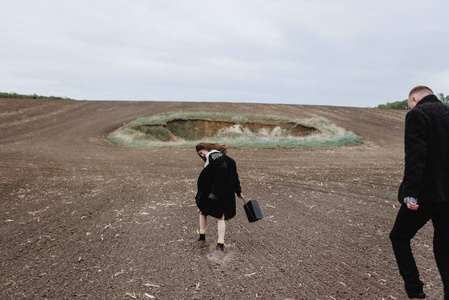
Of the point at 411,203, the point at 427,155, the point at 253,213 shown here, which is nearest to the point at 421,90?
the point at 427,155

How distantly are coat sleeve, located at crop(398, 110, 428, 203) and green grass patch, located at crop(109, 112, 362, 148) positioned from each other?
1801 centimetres

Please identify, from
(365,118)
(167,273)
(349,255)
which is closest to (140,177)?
(167,273)

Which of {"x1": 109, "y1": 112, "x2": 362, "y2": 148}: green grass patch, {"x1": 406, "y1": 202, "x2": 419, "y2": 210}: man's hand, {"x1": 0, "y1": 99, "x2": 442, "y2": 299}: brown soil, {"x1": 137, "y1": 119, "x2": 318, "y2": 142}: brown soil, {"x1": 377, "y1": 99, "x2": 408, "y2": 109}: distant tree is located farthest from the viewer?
{"x1": 377, "y1": 99, "x2": 408, "y2": 109}: distant tree

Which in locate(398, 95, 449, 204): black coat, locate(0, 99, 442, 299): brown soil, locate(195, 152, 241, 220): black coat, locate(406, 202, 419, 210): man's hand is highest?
locate(398, 95, 449, 204): black coat

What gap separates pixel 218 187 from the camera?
4.64 metres

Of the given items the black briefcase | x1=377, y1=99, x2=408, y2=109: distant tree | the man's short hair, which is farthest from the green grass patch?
x1=377, y1=99, x2=408, y2=109: distant tree

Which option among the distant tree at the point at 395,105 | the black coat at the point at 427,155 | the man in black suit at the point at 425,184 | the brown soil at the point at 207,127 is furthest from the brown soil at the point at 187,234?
the distant tree at the point at 395,105

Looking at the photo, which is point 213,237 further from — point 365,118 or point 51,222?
point 365,118

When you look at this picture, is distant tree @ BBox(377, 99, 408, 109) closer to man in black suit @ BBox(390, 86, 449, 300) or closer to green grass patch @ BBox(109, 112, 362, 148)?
green grass patch @ BBox(109, 112, 362, 148)

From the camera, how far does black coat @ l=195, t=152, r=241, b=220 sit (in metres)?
4.64

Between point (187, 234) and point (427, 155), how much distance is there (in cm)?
400

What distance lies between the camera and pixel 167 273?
4.16 meters

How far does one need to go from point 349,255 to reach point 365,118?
1318 inches

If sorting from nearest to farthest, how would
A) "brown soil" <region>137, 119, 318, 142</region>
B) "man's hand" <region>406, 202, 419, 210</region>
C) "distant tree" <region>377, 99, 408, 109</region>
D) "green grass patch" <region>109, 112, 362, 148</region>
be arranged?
"man's hand" <region>406, 202, 419, 210</region>, "green grass patch" <region>109, 112, 362, 148</region>, "brown soil" <region>137, 119, 318, 142</region>, "distant tree" <region>377, 99, 408, 109</region>
